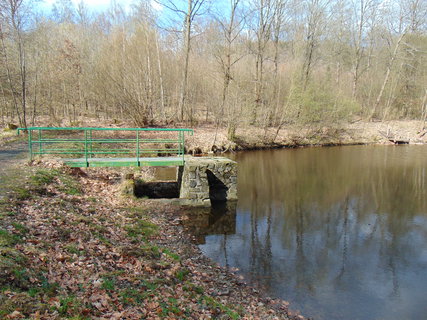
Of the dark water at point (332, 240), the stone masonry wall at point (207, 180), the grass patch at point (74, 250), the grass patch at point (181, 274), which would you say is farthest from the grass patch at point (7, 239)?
the stone masonry wall at point (207, 180)

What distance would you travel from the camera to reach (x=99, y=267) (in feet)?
18.4

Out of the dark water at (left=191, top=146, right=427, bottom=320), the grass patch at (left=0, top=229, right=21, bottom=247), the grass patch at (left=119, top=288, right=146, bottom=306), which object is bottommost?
the dark water at (left=191, top=146, right=427, bottom=320)

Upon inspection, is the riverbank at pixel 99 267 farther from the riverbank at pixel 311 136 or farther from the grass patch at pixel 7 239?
the riverbank at pixel 311 136

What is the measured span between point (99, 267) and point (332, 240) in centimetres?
695

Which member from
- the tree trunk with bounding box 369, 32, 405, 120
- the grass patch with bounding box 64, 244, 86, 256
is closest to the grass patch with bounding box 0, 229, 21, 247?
the grass patch with bounding box 64, 244, 86, 256

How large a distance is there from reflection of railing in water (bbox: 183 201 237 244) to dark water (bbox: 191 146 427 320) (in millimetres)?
63

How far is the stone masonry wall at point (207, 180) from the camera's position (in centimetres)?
1202

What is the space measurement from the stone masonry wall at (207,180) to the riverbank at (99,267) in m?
2.19

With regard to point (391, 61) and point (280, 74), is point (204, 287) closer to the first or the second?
point (280, 74)


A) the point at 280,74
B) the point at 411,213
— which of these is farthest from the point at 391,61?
the point at 411,213

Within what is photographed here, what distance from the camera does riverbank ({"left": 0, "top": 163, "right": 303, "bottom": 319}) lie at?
4.37 metres

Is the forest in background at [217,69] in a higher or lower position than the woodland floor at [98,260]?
higher

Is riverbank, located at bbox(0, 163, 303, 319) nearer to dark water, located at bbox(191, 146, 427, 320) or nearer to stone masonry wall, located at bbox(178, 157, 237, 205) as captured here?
dark water, located at bbox(191, 146, 427, 320)

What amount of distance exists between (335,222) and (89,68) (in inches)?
1058
